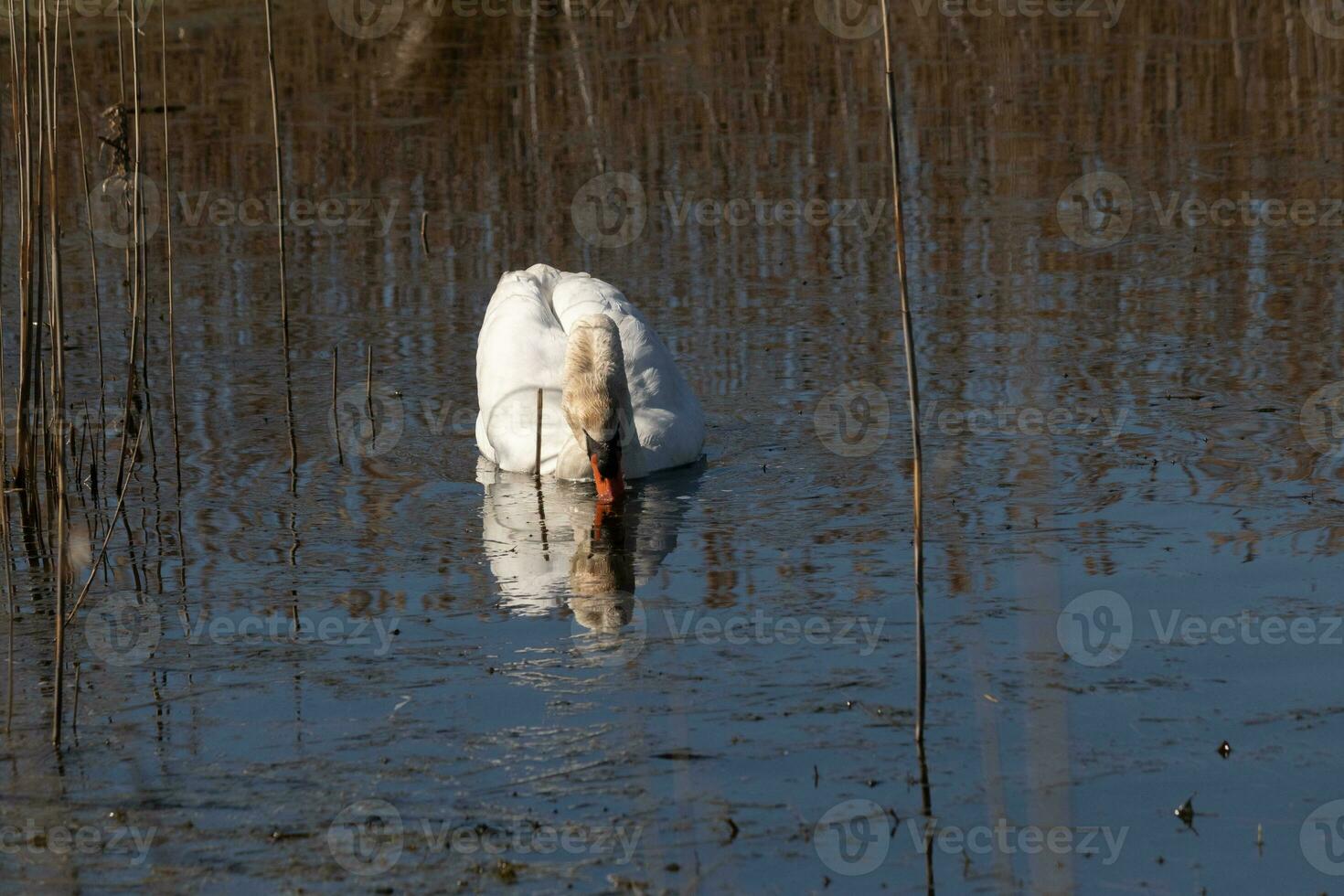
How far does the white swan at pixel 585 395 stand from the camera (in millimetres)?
8711

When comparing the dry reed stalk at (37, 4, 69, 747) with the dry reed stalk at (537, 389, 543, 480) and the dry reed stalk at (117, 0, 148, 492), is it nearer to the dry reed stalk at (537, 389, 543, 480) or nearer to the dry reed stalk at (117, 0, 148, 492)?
the dry reed stalk at (117, 0, 148, 492)

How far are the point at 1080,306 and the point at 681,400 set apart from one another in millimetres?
3274

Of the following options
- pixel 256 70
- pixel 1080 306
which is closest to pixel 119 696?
pixel 1080 306

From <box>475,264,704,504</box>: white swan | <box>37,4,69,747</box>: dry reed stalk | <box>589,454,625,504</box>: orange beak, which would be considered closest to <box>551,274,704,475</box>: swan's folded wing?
<box>475,264,704,504</box>: white swan

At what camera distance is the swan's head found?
28.1ft

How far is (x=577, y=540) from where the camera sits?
8023 millimetres

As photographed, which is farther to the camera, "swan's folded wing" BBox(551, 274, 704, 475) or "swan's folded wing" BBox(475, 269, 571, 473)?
"swan's folded wing" BBox(475, 269, 571, 473)

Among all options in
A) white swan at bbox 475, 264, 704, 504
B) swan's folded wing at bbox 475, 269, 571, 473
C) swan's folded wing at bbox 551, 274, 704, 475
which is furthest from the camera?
swan's folded wing at bbox 475, 269, 571, 473

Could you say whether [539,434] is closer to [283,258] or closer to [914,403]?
[283,258]

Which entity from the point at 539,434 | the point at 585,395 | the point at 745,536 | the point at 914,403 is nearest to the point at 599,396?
the point at 585,395

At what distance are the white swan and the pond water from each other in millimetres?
170

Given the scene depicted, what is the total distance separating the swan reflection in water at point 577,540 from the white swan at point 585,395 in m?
0.12

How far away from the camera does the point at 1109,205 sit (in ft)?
45.1

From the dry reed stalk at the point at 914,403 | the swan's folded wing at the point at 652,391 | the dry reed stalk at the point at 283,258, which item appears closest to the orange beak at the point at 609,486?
the swan's folded wing at the point at 652,391
